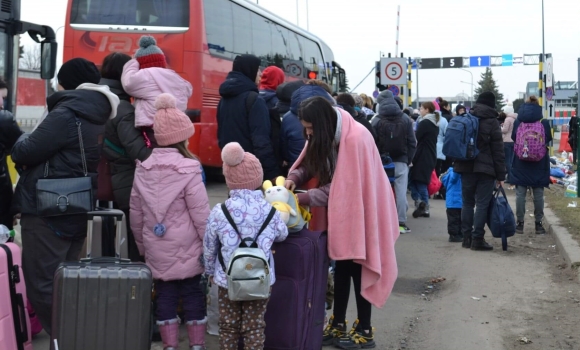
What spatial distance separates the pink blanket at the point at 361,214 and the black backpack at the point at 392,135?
545cm

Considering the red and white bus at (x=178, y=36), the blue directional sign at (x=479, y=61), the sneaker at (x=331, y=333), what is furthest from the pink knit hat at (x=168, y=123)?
the blue directional sign at (x=479, y=61)

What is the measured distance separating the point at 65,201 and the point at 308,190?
1665mm

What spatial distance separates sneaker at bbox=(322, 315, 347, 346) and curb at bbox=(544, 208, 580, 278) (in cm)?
385

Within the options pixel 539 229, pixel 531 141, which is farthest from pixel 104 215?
pixel 539 229

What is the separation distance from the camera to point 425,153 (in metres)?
13.4

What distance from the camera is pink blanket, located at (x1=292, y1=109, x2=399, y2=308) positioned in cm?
572

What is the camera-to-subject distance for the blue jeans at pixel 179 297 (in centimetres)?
561

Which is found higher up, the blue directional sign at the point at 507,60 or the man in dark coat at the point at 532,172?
the blue directional sign at the point at 507,60

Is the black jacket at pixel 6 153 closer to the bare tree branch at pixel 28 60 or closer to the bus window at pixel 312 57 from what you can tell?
the bare tree branch at pixel 28 60

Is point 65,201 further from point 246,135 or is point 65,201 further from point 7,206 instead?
point 246,135

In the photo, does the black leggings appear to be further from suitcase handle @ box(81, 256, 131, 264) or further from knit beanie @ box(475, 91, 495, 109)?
knit beanie @ box(475, 91, 495, 109)

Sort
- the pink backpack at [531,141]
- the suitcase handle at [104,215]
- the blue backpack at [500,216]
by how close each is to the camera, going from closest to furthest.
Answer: the suitcase handle at [104,215]
the blue backpack at [500,216]
the pink backpack at [531,141]

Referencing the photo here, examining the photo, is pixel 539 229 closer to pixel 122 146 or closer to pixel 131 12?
pixel 122 146

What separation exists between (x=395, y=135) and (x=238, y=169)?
6.30 metres
